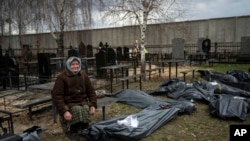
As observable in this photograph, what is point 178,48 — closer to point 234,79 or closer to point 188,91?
point 234,79

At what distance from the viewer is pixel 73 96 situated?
4.27 meters

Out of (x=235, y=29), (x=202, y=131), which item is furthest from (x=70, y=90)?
(x=235, y=29)

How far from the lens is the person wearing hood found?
4117 millimetres

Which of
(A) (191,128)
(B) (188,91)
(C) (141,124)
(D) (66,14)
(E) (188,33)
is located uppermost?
(D) (66,14)

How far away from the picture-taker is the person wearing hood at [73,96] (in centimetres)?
412

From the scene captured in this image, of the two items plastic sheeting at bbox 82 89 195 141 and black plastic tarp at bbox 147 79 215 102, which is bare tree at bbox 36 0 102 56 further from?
plastic sheeting at bbox 82 89 195 141

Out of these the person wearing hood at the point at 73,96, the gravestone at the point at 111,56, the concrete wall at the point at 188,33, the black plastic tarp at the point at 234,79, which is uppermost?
the concrete wall at the point at 188,33

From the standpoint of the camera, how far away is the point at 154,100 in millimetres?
6949

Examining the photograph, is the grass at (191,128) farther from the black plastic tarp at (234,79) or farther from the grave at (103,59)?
the grave at (103,59)

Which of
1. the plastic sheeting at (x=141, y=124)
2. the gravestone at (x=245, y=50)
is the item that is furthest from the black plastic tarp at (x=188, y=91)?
the gravestone at (x=245, y=50)

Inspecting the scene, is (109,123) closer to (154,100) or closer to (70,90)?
(70,90)

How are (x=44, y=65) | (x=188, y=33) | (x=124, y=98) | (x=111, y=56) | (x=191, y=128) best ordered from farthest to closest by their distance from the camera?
(x=188, y=33) < (x=111, y=56) < (x=44, y=65) < (x=124, y=98) < (x=191, y=128)

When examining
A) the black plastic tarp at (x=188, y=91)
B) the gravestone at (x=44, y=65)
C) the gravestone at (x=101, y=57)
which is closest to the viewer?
the black plastic tarp at (x=188, y=91)

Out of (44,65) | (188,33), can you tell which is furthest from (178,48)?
(44,65)
